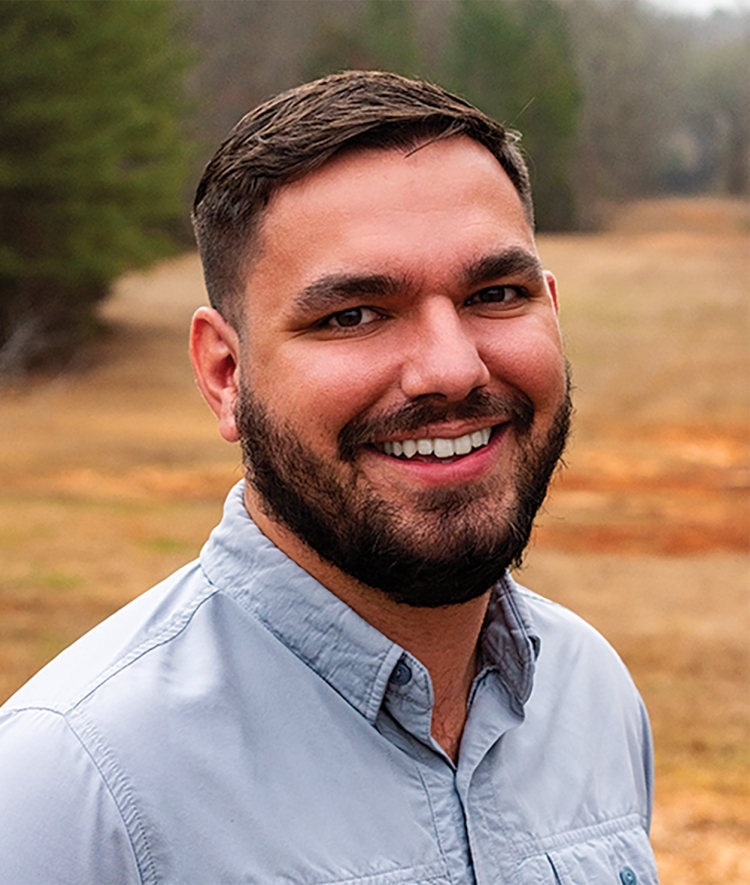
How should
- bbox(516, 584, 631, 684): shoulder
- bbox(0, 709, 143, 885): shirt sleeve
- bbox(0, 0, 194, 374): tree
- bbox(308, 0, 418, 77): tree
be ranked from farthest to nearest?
1. bbox(308, 0, 418, 77): tree
2. bbox(0, 0, 194, 374): tree
3. bbox(516, 584, 631, 684): shoulder
4. bbox(0, 709, 143, 885): shirt sleeve

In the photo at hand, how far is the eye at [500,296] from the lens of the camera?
166cm

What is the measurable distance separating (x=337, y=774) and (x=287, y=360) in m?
0.55

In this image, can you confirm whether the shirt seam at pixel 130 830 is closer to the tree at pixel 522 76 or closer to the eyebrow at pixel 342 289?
the eyebrow at pixel 342 289

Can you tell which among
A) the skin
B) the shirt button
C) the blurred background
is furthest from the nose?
the blurred background

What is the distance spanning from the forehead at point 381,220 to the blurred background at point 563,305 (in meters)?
1.04

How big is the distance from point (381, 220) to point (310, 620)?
21.5 inches

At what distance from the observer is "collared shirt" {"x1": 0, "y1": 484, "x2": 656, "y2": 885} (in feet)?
Answer: 4.50

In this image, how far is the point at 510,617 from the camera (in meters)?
1.81

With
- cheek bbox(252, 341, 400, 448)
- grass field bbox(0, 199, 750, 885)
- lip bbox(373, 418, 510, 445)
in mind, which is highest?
cheek bbox(252, 341, 400, 448)

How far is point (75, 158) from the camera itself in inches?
784

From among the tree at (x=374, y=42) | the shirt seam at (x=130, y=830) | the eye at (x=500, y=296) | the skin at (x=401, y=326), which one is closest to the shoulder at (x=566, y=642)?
the skin at (x=401, y=326)

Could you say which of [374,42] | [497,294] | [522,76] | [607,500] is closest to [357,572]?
[497,294]

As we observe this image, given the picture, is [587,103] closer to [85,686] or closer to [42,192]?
[42,192]

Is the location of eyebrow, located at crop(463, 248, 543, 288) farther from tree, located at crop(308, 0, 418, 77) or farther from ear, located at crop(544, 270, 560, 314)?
tree, located at crop(308, 0, 418, 77)
